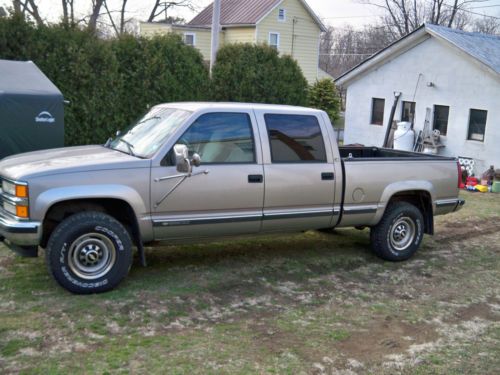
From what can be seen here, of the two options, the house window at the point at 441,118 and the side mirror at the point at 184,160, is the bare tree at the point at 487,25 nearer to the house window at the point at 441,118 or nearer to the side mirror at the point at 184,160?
the house window at the point at 441,118

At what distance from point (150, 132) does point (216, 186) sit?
994mm

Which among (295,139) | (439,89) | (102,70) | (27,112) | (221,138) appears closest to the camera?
(221,138)

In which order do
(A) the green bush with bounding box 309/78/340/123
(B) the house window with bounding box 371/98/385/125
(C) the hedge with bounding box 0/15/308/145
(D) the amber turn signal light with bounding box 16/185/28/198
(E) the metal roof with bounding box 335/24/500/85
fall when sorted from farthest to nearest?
(A) the green bush with bounding box 309/78/340/123 → (B) the house window with bounding box 371/98/385/125 → (E) the metal roof with bounding box 335/24/500/85 → (C) the hedge with bounding box 0/15/308/145 → (D) the amber turn signal light with bounding box 16/185/28/198

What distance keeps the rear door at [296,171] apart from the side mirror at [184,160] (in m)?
0.89

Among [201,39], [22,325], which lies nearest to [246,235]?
[22,325]

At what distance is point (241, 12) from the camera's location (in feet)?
110

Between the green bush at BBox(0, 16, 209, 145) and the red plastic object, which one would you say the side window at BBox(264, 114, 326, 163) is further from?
the red plastic object

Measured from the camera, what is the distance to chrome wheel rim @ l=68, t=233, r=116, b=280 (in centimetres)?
525

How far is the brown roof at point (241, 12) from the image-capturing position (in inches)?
1281

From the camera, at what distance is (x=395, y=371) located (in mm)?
4262

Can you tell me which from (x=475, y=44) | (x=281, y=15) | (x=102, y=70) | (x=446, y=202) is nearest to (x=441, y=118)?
(x=475, y=44)

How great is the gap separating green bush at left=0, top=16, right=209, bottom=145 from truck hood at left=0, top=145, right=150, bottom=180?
543 centimetres

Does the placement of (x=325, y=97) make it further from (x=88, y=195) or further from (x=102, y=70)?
(x=88, y=195)

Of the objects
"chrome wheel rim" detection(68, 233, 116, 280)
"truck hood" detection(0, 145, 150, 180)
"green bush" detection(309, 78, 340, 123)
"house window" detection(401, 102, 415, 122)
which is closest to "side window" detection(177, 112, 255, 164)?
"truck hood" detection(0, 145, 150, 180)
